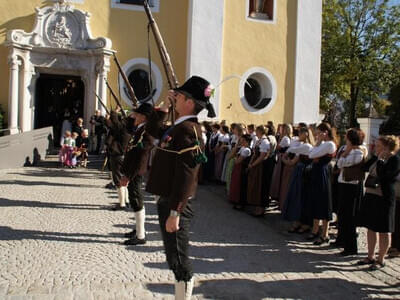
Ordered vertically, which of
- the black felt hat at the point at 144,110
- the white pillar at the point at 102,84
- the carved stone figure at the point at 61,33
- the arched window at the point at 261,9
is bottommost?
the black felt hat at the point at 144,110

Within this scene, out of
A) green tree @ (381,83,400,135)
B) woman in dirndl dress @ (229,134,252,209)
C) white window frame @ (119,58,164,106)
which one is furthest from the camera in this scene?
green tree @ (381,83,400,135)

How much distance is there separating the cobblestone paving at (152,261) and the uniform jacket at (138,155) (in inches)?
40.3

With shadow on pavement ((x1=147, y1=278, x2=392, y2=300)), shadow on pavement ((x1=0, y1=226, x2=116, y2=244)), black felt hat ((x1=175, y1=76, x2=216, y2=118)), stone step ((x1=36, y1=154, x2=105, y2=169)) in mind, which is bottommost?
shadow on pavement ((x1=147, y1=278, x2=392, y2=300))

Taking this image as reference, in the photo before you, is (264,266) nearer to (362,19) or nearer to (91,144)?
(91,144)

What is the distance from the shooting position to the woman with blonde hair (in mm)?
5820

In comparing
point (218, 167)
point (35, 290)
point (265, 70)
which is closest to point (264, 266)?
point (35, 290)

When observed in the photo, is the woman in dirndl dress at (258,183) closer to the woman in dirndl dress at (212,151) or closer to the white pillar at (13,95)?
the woman in dirndl dress at (212,151)

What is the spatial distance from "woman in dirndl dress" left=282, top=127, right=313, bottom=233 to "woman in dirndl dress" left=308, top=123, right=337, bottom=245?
0.33 m

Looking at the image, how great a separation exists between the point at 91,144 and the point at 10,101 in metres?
3.10

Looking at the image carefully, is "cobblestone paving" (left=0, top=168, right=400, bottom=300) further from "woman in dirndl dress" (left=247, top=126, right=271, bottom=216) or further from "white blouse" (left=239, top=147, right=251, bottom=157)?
"white blouse" (left=239, top=147, right=251, bottom=157)

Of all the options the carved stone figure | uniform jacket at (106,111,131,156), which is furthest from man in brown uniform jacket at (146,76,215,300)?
the carved stone figure

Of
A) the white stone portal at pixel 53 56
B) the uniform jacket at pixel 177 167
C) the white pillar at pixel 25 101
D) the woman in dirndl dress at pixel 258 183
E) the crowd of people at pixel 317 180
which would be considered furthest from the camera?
the white pillar at pixel 25 101

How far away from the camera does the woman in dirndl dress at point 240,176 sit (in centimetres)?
915

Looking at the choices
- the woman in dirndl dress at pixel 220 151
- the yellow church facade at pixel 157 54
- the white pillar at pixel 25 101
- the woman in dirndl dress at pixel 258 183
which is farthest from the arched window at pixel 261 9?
the woman in dirndl dress at pixel 258 183
